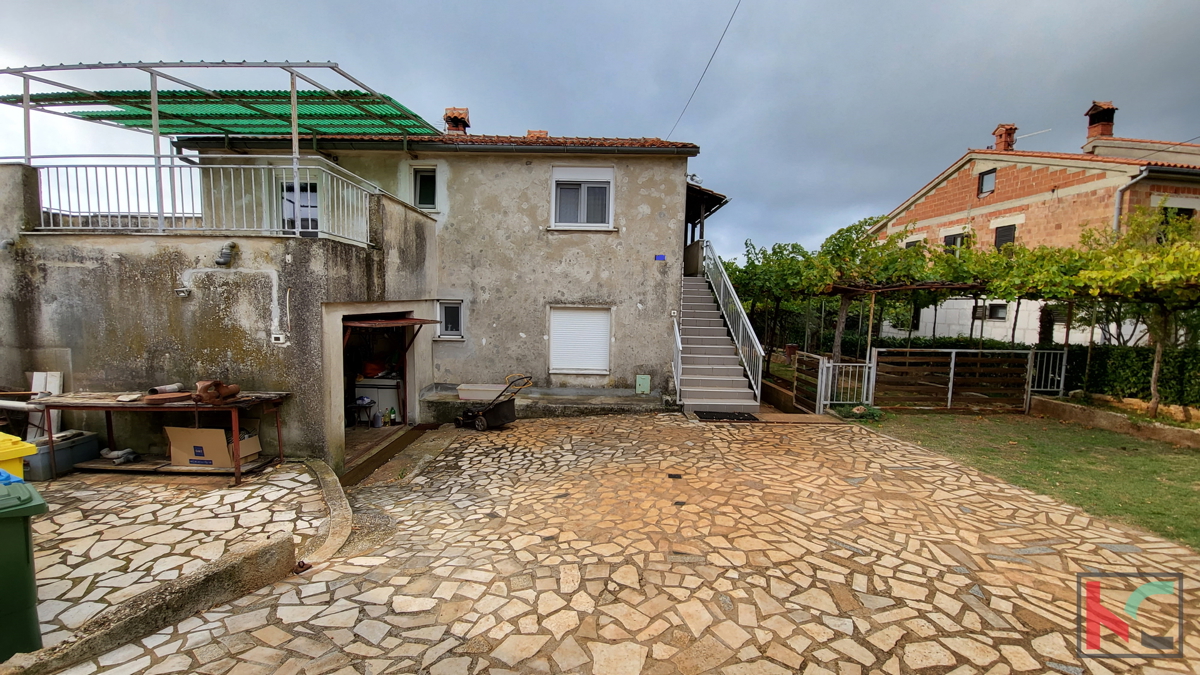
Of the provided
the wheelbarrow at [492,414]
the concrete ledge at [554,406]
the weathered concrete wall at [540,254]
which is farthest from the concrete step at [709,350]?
the wheelbarrow at [492,414]

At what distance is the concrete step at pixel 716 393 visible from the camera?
999 centimetres

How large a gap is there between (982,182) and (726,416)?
56.3 ft

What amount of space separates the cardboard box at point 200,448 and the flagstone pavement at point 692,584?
5.07 feet

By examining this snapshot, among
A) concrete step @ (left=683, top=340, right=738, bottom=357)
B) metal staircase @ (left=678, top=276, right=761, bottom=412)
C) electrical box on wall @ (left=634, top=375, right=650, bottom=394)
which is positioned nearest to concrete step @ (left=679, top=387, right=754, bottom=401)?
metal staircase @ (left=678, top=276, right=761, bottom=412)

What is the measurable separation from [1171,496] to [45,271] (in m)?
14.3

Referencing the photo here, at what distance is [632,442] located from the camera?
7777 millimetres

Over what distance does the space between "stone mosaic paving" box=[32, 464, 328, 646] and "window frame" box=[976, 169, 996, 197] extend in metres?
23.4

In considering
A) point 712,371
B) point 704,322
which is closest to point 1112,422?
point 712,371

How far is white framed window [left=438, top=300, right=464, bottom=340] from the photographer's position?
10.4 metres

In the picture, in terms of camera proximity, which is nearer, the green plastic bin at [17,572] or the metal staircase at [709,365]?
the green plastic bin at [17,572]

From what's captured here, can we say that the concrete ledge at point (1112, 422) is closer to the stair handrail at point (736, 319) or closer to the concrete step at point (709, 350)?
the stair handrail at point (736, 319)

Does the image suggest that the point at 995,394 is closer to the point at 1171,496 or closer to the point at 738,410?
the point at 1171,496

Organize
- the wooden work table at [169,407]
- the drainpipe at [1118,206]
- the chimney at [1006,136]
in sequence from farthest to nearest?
the chimney at [1006,136] < the drainpipe at [1118,206] < the wooden work table at [169,407]

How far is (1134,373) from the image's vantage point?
9320mm
